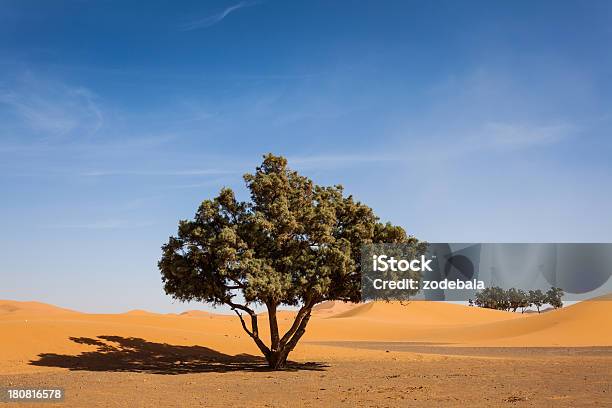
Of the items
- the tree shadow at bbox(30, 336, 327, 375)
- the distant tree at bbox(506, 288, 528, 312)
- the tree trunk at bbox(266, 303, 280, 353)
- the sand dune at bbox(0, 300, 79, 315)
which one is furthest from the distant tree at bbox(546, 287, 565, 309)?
the tree trunk at bbox(266, 303, 280, 353)

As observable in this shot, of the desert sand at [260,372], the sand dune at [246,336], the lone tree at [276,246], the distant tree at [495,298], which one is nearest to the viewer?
the desert sand at [260,372]

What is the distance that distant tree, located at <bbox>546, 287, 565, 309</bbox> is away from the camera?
12962cm

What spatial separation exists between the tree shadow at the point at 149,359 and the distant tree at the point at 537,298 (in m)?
105

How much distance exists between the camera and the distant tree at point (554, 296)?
130 metres

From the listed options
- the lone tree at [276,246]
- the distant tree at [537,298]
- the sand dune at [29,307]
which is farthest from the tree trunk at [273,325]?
the distant tree at [537,298]

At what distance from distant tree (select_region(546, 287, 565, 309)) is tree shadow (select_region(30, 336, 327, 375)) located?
10704 centimetres

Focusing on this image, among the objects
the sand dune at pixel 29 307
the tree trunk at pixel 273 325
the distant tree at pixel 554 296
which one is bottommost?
the sand dune at pixel 29 307

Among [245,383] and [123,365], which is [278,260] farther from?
[123,365]

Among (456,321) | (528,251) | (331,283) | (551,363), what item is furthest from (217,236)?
(456,321)

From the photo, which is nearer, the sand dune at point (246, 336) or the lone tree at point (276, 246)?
Answer: the lone tree at point (276, 246)

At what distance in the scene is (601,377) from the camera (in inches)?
1009

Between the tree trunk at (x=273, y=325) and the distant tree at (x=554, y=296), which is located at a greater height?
the distant tree at (x=554, y=296)

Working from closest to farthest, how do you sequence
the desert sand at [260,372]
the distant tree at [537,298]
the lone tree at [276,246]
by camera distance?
the desert sand at [260,372] < the lone tree at [276,246] < the distant tree at [537,298]

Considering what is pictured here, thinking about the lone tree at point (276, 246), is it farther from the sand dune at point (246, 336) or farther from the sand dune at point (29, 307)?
the sand dune at point (29, 307)
